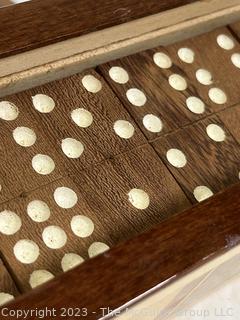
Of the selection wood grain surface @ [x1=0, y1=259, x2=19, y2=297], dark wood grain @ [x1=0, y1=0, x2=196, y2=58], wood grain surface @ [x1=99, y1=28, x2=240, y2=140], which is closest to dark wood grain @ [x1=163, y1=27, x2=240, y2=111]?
wood grain surface @ [x1=99, y1=28, x2=240, y2=140]

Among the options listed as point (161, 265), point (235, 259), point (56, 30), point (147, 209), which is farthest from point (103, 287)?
point (56, 30)

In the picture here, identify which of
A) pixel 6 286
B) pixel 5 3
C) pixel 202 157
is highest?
pixel 5 3

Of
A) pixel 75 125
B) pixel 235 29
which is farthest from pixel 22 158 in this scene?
pixel 235 29

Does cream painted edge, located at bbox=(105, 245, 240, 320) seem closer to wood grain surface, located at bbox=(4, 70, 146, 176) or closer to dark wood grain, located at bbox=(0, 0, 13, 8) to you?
wood grain surface, located at bbox=(4, 70, 146, 176)

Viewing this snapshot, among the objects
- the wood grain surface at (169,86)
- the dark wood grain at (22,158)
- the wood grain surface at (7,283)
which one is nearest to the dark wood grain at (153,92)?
the wood grain surface at (169,86)

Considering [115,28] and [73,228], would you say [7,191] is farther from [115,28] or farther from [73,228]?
[115,28]

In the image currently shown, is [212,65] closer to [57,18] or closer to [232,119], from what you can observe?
[232,119]
